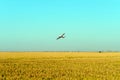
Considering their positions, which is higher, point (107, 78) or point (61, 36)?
point (61, 36)

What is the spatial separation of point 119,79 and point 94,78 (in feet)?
5.07

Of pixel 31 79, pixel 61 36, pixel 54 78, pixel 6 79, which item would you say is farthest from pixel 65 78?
pixel 61 36

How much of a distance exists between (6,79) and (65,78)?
3.36 metres

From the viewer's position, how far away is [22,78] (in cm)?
1845

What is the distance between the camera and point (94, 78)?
18.7 m

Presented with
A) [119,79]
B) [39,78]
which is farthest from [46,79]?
[119,79]

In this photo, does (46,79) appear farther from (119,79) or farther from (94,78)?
(119,79)

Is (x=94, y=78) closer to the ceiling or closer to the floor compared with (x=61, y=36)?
closer to the floor

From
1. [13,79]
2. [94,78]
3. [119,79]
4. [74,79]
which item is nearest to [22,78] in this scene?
[13,79]

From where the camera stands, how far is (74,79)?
1795cm

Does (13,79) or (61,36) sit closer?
(13,79)

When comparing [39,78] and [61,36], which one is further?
[61,36]

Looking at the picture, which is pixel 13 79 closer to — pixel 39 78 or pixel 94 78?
pixel 39 78

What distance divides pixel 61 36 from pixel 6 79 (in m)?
9.74
